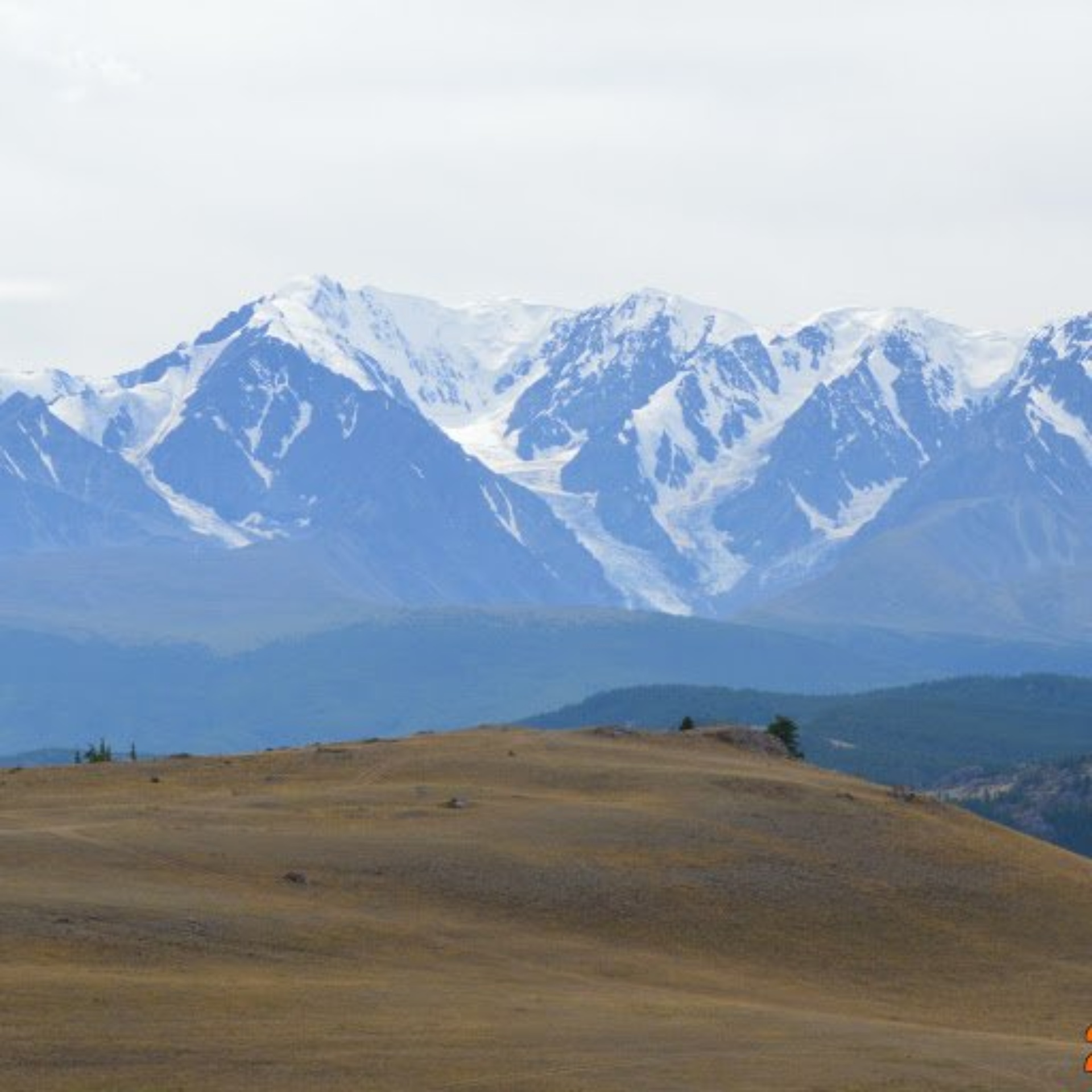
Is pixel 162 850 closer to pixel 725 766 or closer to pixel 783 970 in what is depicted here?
pixel 783 970

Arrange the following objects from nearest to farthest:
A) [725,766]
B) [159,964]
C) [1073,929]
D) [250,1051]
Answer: [250,1051], [159,964], [1073,929], [725,766]

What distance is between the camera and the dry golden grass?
2557 inches

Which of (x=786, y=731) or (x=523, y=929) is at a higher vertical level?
(x=786, y=731)

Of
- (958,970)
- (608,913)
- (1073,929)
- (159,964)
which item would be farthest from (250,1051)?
(1073,929)

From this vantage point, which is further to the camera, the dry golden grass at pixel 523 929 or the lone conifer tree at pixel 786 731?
the lone conifer tree at pixel 786 731

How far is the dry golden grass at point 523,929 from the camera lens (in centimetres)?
6494

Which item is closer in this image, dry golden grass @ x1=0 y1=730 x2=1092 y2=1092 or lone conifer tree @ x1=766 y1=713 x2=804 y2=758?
dry golden grass @ x1=0 y1=730 x2=1092 y2=1092

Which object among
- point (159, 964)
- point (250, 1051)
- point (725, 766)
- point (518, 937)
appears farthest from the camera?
point (725, 766)

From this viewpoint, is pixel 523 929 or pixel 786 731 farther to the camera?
pixel 786 731

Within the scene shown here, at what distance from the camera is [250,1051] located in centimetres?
6319

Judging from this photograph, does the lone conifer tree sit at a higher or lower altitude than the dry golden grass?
higher

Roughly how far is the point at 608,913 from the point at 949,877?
54.5ft

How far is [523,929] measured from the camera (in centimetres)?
8544

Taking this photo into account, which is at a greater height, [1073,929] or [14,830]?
[14,830]
